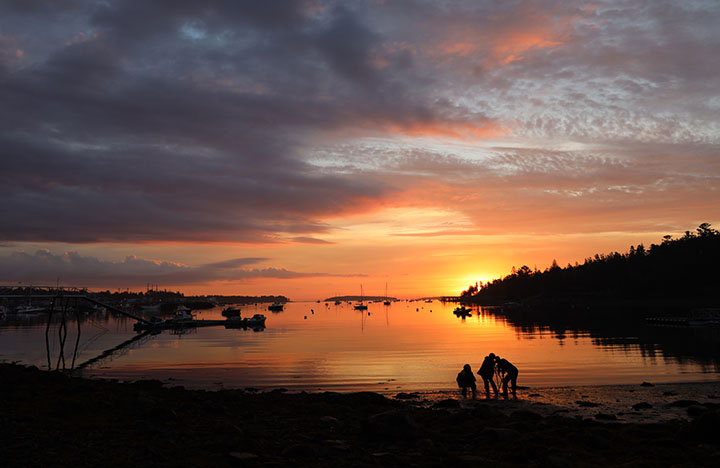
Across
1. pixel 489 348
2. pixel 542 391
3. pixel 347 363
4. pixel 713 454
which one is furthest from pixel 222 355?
pixel 713 454

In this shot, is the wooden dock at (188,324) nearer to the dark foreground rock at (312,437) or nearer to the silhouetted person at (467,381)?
the dark foreground rock at (312,437)

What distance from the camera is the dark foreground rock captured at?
1587 centimetres

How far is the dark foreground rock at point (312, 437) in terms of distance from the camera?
52.1ft

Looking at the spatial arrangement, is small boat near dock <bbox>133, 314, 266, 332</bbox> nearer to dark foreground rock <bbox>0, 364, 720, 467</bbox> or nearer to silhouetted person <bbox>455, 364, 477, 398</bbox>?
dark foreground rock <bbox>0, 364, 720, 467</bbox>

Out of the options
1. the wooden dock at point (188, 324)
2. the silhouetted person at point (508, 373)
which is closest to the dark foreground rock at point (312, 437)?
the silhouetted person at point (508, 373)

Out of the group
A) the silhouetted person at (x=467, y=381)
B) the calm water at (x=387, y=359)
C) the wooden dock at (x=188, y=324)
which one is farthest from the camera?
the wooden dock at (x=188, y=324)

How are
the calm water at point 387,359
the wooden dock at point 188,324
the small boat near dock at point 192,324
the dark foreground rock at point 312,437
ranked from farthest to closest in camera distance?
the small boat near dock at point 192,324 < the wooden dock at point 188,324 < the calm water at point 387,359 < the dark foreground rock at point 312,437

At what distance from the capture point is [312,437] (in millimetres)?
19016

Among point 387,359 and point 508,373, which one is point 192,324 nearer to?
point 387,359

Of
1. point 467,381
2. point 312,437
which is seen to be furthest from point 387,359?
point 312,437

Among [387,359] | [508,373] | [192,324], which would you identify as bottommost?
[387,359]

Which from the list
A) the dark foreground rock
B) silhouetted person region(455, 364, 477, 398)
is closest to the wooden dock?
the dark foreground rock

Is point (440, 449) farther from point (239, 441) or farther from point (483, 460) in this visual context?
point (239, 441)

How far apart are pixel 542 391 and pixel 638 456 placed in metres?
17.0
